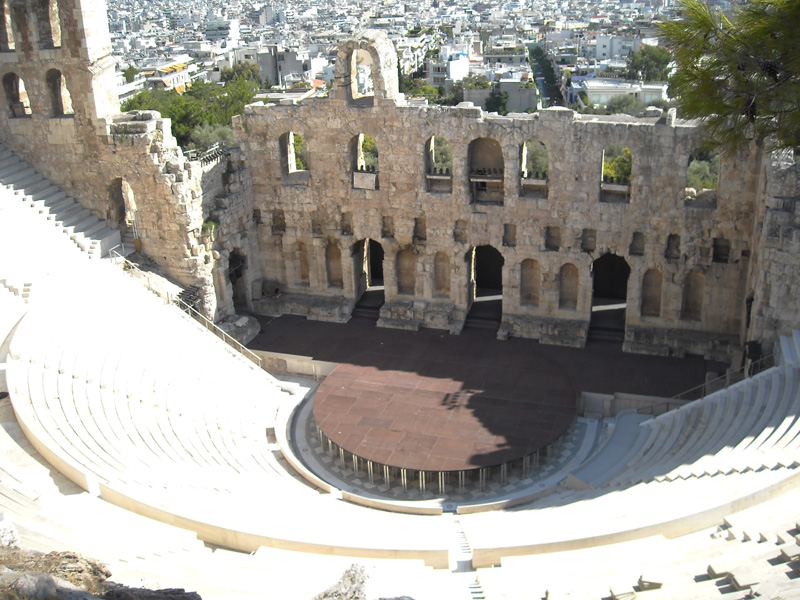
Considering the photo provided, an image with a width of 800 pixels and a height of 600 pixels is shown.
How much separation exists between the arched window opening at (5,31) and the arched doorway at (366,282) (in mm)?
13070

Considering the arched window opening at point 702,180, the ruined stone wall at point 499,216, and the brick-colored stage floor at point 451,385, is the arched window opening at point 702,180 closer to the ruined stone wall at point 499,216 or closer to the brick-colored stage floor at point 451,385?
the ruined stone wall at point 499,216

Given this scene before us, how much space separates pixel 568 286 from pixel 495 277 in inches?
151

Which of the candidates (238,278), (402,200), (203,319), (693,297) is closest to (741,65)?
(693,297)

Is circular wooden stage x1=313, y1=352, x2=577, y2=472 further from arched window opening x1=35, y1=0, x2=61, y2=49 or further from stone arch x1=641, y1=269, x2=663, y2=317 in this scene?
arched window opening x1=35, y1=0, x2=61, y2=49

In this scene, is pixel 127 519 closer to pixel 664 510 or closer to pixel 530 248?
pixel 664 510

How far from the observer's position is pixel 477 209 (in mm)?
27422

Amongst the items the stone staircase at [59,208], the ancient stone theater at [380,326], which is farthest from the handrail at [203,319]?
the stone staircase at [59,208]

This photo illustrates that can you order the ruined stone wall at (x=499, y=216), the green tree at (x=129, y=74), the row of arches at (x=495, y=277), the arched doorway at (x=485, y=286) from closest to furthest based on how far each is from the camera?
the ruined stone wall at (x=499, y=216)
the row of arches at (x=495, y=277)
the arched doorway at (x=485, y=286)
the green tree at (x=129, y=74)

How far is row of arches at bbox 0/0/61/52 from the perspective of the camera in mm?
26750

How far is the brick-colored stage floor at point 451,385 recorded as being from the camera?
21.9m

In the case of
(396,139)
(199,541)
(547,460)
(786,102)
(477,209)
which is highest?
(786,102)

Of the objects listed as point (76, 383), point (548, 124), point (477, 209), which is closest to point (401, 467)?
point (76, 383)

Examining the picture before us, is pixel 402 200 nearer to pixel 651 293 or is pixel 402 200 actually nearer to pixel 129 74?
pixel 651 293

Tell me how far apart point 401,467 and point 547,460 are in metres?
3.98
